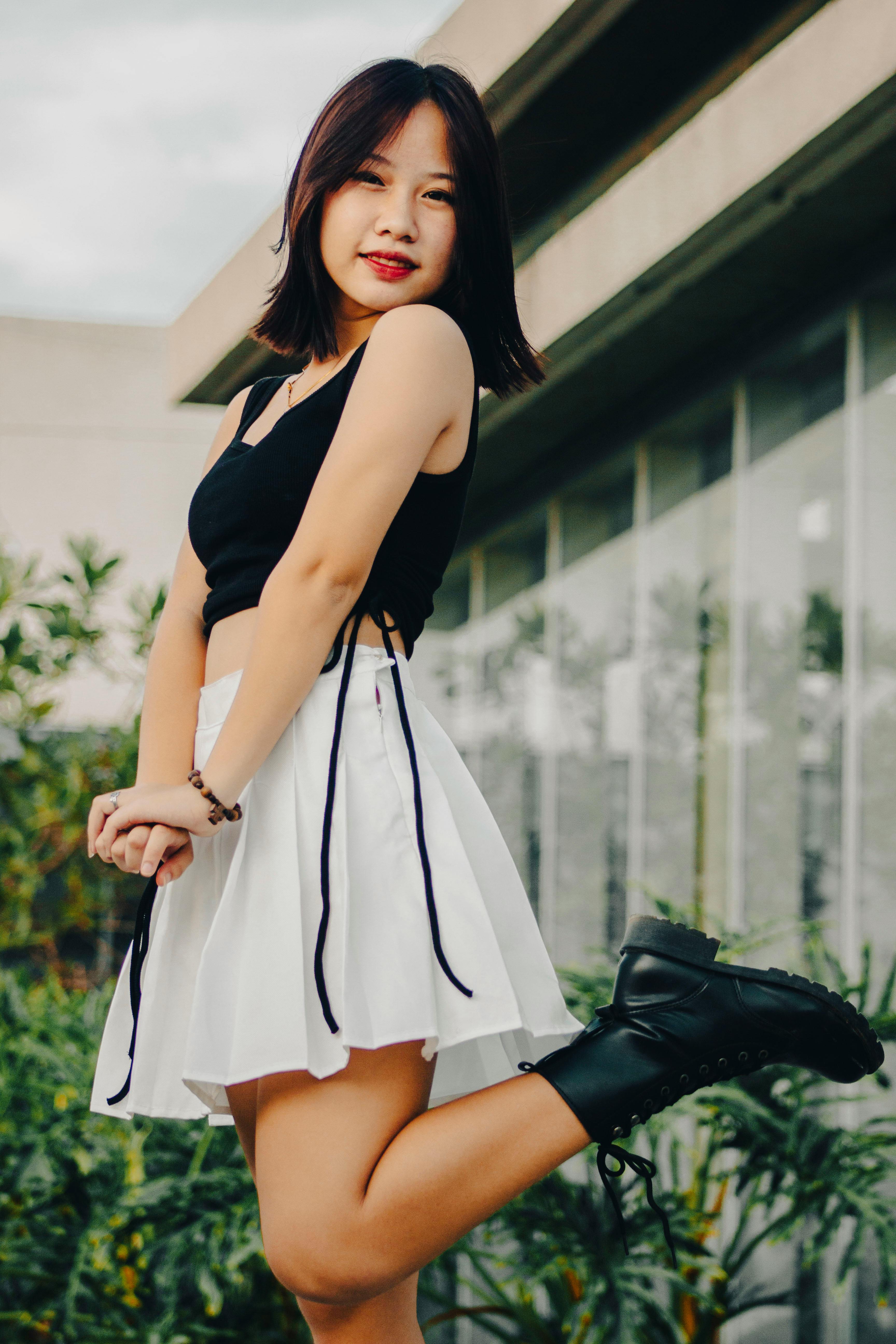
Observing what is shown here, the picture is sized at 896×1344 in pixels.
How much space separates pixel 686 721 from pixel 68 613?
11.0ft

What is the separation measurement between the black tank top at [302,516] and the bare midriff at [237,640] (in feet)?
0.04

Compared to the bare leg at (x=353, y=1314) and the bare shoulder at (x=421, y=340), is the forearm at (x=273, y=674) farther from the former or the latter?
A: the bare leg at (x=353, y=1314)

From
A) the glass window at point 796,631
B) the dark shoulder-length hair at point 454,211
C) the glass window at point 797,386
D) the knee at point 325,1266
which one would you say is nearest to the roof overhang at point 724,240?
the glass window at point 797,386

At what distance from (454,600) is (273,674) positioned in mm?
4917

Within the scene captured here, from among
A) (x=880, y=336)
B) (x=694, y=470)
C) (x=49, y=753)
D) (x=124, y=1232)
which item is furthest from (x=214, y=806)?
(x=49, y=753)

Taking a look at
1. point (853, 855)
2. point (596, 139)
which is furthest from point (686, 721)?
point (596, 139)

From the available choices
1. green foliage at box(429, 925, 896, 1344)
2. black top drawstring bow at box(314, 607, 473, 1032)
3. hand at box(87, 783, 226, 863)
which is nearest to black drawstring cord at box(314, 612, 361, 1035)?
black top drawstring bow at box(314, 607, 473, 1032)

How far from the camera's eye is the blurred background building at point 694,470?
3178mm

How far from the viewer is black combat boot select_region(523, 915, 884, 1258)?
1.18 meters

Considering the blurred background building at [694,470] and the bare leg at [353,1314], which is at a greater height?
the blurred background building at [694,470]

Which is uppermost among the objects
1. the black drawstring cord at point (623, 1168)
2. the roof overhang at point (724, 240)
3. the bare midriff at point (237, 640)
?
the roof overhang at point (724, 240)

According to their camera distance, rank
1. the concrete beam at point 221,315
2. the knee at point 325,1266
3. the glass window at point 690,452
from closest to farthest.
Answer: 1. the knee at point 325,1266
2. the glass window at point 690,452
3. the concrete beam at point 221,315

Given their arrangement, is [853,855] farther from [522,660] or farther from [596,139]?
[596,139]

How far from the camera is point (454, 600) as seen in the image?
6.07 meters
